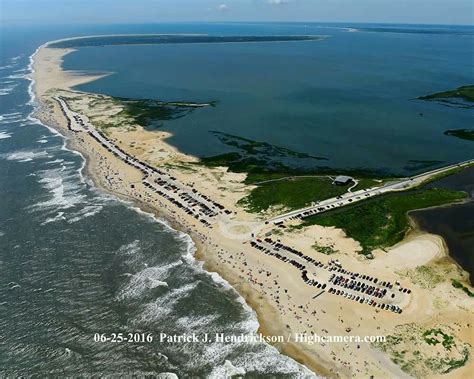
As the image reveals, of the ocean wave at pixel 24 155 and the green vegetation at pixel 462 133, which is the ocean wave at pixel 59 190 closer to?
the ocean wave at pixel 24 155

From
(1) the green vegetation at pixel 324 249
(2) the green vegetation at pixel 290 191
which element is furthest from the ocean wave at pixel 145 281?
(2) the green vegetation at pixel 290 191

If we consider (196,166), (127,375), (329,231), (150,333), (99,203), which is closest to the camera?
(127,375)

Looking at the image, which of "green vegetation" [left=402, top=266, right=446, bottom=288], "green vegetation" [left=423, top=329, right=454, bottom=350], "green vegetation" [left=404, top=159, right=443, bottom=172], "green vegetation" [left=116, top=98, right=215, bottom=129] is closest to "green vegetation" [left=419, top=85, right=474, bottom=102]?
"green vegetation" [left=404, top=159, right=443, bottom=172]

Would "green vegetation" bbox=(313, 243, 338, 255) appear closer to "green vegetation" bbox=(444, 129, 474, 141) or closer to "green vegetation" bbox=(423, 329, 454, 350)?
"green vegetation" bbox=(423, 329, 454, 350)

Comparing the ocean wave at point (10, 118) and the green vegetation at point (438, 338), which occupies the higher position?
the ocean wave at point (10, 118)

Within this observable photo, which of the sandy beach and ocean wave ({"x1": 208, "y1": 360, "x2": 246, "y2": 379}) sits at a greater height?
the sandy beach

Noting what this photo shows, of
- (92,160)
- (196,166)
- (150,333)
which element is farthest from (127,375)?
(92,160)

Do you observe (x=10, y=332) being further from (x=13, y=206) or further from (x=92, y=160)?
(x=92, y=160)
